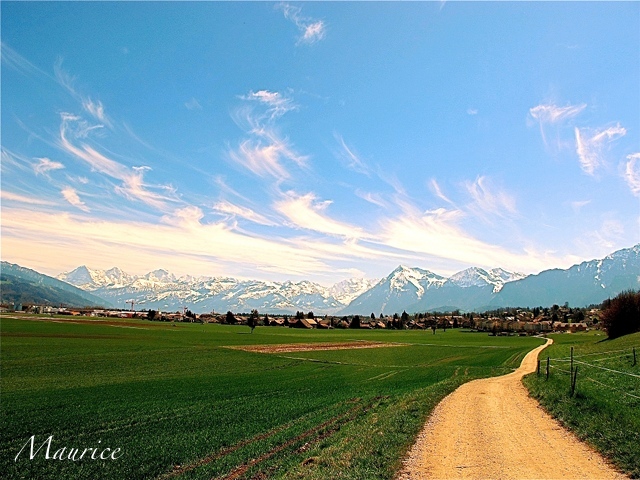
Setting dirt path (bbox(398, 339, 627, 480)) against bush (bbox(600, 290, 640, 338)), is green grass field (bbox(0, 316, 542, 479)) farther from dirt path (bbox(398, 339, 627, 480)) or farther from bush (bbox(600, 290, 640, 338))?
bush (bbox(600, 290, 640, 338))

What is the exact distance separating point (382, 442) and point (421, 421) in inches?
200

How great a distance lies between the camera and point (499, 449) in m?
16.8

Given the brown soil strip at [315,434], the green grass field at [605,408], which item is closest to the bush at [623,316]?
the green grass field at [605,408]

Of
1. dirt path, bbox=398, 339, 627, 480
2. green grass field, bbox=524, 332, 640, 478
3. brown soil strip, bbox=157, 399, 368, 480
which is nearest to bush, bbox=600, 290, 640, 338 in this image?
green grass field, bbox=524, 332, 640, 478

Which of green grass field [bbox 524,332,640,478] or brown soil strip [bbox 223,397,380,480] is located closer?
green grass field [bbox 524,332,640,478]

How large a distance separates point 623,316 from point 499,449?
3774 inches

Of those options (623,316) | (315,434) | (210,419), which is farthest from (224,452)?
(623,316)

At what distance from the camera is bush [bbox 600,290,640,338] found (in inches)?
3610

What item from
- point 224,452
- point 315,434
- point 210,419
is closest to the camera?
point 224,452

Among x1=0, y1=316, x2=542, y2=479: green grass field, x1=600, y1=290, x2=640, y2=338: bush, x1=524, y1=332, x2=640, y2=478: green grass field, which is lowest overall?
x1=0, y1=316, x2=542, y2=479: green grass field

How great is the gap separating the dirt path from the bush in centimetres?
8425

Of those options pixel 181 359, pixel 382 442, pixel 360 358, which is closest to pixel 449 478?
pixel 382 442

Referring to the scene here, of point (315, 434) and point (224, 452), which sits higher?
point (315, 434)

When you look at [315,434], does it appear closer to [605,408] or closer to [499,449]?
[499,449]
